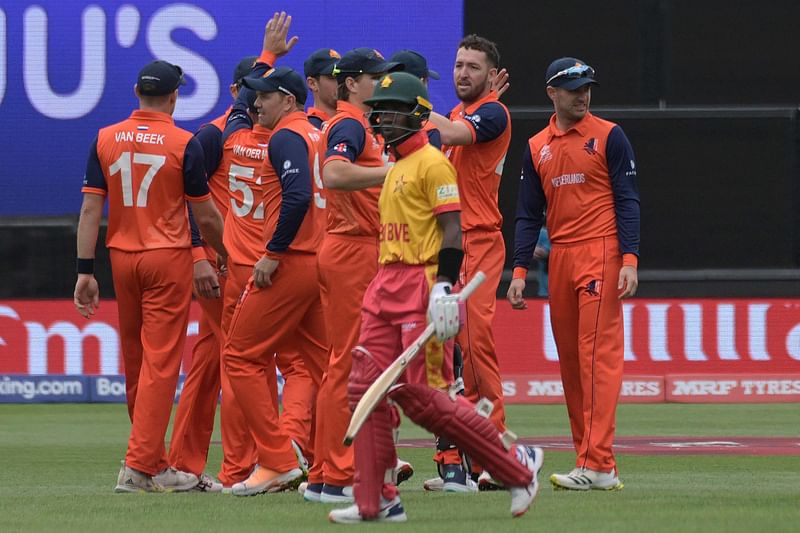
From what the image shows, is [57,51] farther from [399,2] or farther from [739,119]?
→ [739,119]

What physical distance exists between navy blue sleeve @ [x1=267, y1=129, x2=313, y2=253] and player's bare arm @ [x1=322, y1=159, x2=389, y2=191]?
1.55 ft

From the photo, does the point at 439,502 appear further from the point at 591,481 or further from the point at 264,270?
the point at 264,270

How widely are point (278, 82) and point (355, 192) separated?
0.97 metres

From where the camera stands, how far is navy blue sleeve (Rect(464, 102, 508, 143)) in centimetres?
844

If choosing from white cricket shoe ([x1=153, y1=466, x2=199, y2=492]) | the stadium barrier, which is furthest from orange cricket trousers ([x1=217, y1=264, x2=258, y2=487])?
the stadium barrier

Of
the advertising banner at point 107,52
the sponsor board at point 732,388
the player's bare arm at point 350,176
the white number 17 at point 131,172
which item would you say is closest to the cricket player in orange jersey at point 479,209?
the player's bare arm at point 350,176

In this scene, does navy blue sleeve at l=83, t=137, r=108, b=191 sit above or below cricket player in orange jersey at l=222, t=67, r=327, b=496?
above

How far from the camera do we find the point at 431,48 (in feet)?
57.4

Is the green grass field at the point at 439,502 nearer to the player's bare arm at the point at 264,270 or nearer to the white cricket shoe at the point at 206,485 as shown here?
the white cricket shoe at the point at 206,485

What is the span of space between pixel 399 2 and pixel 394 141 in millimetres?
10870

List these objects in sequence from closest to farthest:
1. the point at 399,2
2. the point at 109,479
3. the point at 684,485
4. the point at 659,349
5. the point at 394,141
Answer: the point at 394,141 < the point at 684,485 < the point at 109,479 < the point at 659,349 < the point at 399,2

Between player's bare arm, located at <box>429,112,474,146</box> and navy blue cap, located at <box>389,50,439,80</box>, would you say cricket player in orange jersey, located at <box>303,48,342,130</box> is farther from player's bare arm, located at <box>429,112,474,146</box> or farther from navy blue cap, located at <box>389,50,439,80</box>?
player's bare arm, located at <box>429,112,474,146</box>

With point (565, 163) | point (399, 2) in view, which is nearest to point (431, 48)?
point (399, 2)

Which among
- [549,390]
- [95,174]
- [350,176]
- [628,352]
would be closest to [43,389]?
[549,390]
